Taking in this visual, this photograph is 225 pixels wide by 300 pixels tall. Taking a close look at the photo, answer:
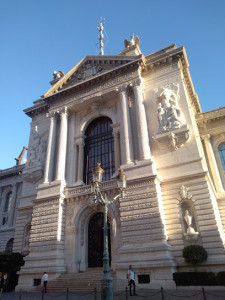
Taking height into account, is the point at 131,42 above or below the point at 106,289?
above

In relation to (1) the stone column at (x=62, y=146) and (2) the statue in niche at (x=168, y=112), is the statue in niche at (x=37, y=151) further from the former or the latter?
(2) the statue in niche at (x=168, y=112)

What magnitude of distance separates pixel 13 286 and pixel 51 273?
511 centimetres

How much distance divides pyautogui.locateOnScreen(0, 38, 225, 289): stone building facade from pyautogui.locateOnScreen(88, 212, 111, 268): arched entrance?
82mm

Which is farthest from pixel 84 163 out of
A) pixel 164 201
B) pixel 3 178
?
pixel 3 178

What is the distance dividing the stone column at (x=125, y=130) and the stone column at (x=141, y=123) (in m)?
0.94

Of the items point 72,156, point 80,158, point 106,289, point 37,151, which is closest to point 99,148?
point 80,158

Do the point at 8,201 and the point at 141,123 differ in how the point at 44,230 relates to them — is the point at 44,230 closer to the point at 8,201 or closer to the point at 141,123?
the point at 141,123

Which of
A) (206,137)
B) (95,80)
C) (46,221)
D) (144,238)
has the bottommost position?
(144,238)

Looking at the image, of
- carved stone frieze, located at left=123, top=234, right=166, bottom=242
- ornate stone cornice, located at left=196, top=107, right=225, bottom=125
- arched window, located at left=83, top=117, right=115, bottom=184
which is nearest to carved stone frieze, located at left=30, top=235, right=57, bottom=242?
arched window, located at left=83, top=117, right=115, bottom=184

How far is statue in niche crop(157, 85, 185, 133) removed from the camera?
20906 mm

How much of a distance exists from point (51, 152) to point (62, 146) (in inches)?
58.5

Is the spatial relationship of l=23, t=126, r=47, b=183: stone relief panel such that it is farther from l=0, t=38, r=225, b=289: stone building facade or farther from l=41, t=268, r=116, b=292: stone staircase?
l=41, t=268, r=116, b=292: stone staircase

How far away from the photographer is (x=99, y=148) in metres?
24.9

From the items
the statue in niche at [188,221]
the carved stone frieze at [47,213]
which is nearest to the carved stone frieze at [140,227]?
the statue in niche at [188,221]
